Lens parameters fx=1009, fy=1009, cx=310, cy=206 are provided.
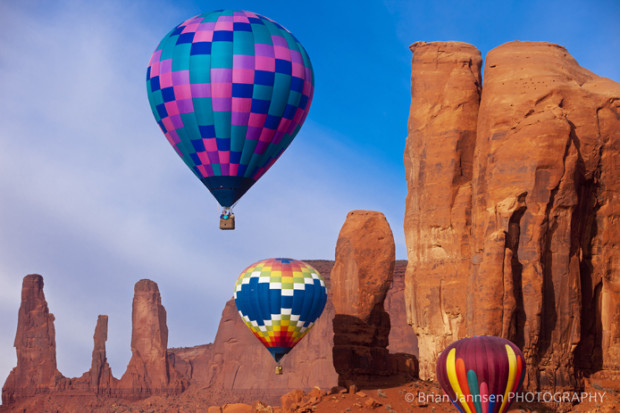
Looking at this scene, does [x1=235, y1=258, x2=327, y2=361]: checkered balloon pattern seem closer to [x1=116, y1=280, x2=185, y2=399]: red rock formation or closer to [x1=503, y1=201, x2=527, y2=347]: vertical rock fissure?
[x1=503, y1=201, x2=527, y2=347]: vertical rock fissure

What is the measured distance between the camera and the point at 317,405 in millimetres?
35562

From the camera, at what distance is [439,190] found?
4331 cm

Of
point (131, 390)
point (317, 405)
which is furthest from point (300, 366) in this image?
point (317, 405)

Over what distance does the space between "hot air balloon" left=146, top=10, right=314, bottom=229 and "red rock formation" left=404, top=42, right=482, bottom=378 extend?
381 inches

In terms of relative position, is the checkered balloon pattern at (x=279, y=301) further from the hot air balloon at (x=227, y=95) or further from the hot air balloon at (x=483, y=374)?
the hot air balloon at (x=483, y=374)

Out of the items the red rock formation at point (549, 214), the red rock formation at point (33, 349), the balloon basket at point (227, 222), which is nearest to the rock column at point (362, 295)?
the red rock formation at point (549, 214)

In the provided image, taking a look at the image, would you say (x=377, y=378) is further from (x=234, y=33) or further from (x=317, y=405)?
(x=234, y=33)

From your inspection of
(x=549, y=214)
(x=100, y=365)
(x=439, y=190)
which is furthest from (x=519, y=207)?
(x=100, y=365)

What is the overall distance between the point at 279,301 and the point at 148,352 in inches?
3395

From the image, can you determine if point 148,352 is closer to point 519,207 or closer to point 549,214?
point 519,207

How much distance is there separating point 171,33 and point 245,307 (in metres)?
12.1

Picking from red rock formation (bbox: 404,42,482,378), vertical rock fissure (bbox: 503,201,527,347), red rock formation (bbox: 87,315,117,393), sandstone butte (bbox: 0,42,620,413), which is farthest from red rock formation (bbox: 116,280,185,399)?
vertical rock fissure (bbox: 503,201,527,347)

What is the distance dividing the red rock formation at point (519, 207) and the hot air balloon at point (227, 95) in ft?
28.8

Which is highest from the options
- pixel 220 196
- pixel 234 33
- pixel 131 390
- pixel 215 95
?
pixel 234 33
